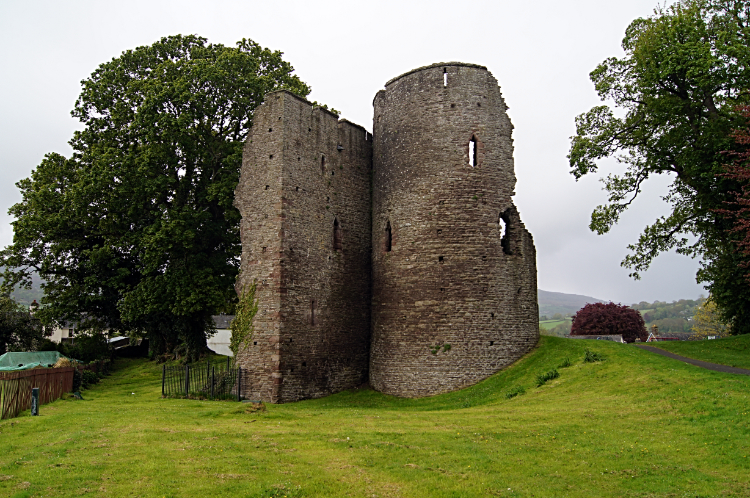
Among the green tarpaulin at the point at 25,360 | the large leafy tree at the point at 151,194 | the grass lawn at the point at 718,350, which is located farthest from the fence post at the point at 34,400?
the grass lawn at the point at 718,350

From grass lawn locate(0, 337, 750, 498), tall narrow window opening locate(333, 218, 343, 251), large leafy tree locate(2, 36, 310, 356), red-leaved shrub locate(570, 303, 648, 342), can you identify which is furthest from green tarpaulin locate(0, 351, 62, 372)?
red-leaved shrub locate(570, 303, 648, 342)

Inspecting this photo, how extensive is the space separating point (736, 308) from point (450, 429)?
19855 mm

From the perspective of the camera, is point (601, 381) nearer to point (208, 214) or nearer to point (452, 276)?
point (452, 276)

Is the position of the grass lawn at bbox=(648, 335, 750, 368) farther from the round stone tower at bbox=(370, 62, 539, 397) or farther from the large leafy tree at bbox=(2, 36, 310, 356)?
the large leafy tree at bbox=(2, 36, 310, 356)

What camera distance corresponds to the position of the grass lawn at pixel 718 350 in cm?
1925

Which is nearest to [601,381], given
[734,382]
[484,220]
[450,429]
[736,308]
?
[734,382]

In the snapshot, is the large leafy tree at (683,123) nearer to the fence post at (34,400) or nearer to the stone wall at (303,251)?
the stone wall at (303,251)

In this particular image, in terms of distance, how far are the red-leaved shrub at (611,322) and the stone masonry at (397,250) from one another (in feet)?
112

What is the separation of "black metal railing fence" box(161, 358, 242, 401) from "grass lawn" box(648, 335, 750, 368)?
56.7 ft

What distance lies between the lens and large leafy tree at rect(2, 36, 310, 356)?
2456 cm

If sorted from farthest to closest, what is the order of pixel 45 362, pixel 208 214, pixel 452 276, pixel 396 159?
pixel 208 214 < pixel 45 362 < pixel 396 159 < pixel 452 276

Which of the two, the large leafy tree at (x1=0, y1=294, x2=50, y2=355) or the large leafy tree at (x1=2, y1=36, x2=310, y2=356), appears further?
the large leafy tree at (x1=0, y1=294, x2=50, y2=355)

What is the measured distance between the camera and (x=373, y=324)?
2231 centimetres

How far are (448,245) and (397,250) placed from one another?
2200 mm
